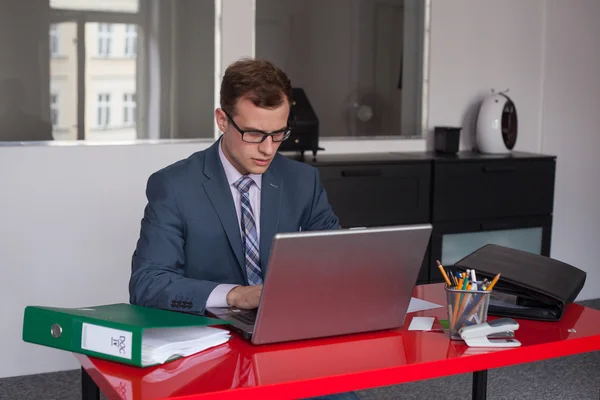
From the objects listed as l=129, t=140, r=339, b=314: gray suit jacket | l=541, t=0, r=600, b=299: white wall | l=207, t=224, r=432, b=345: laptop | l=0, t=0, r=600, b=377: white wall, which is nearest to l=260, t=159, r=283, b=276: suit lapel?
l=129, t=140, r=339, b=314: gray suit jacket

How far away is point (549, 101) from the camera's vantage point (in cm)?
520

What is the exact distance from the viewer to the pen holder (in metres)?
1.94

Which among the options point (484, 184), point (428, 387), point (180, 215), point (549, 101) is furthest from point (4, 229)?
point (549, 101)

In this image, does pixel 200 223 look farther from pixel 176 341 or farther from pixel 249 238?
pixel 176 341

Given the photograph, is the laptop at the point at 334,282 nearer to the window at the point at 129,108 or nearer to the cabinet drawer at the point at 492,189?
the window at the point at 129,108

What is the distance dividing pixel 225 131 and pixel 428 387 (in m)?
1.89

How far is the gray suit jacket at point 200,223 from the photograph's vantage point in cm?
218

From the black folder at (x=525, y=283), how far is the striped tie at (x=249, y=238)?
22.8 inches

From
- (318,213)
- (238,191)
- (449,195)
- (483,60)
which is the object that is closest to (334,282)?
(238,191)

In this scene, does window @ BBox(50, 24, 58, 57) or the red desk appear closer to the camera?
the red desk

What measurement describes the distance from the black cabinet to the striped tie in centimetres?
161

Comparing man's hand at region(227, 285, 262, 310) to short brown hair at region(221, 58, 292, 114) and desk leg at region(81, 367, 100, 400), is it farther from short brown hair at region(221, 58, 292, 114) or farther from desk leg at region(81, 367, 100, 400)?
short brown hair at region(221, 58, 292, 114)

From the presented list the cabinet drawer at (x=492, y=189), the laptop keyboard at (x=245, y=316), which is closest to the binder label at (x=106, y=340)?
the laptop keyboard at (x=245, y=316)

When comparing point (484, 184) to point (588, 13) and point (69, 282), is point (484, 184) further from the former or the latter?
point (69, 282)
